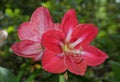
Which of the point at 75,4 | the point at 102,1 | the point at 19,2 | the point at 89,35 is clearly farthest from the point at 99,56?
the point at 102,1

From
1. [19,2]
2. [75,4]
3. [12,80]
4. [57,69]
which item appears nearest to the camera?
[57,69]

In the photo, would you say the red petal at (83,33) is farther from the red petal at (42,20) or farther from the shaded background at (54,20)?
the shaded background at (54,20)

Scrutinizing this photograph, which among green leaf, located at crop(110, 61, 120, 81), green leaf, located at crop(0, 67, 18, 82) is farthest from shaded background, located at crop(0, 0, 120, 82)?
green leaf, located at crop(0, 67, 18, 82)

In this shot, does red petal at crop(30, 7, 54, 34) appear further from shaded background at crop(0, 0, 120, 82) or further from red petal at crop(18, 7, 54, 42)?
shaded background at crop(0, 0, 120, 82)

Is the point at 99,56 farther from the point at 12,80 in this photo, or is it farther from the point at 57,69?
the point at 12,80

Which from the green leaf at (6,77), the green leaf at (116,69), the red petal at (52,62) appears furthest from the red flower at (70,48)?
the green leaf at (116,69)

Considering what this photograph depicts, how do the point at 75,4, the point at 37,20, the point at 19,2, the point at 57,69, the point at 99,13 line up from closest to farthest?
the point at 57,69 < the point at 37,20 < the point at 75,4 < the point at 19,2 < the point at 99,13

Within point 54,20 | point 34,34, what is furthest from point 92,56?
point 54,20
